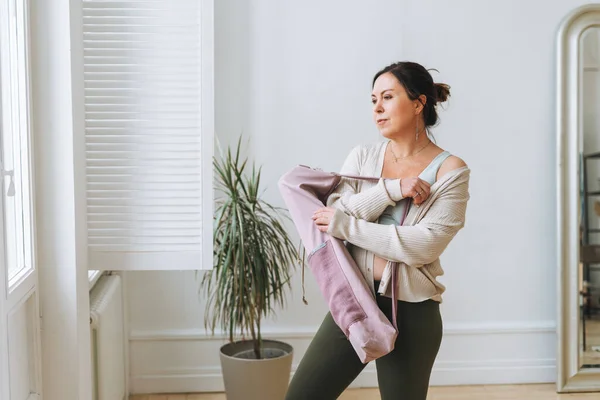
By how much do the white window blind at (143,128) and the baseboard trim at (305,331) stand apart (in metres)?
1.14

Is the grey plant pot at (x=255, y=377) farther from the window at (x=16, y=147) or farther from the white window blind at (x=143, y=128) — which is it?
the window at (x=16, y=147)

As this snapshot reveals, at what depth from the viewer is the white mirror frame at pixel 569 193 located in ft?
11.6

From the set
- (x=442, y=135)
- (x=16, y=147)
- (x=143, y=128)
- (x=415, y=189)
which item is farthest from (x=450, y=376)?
(x=16, y=147)

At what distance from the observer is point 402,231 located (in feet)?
6.60

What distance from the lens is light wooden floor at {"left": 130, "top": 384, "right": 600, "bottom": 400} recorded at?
140 inches

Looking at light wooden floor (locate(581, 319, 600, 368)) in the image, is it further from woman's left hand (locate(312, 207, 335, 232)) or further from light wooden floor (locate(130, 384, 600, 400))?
woman's left hand (locate(312, 207, 335, 232))

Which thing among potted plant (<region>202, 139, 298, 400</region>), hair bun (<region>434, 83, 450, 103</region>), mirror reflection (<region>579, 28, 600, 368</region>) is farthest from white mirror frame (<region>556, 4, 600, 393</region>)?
hair bun (<region>434, 83, 450, 103</region>)

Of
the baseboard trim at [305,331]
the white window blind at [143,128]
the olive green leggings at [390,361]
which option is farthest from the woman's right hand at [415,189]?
the baseboard trim at [305,331]

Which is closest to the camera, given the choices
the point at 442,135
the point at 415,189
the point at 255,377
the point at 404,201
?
the point at 415,189

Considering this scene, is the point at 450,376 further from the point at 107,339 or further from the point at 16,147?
the point at 16,147

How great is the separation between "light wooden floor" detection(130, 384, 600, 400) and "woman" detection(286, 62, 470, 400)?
1531 millimetres

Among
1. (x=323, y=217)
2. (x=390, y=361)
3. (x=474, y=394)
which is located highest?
(x=323, y=217)

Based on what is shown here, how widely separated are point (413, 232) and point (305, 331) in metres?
1.75

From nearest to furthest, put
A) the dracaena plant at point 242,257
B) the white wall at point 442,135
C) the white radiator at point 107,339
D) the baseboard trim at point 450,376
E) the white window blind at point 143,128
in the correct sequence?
the white window blind at point 143,128 → the white radiator at point 107,339 → the dracaena plant at point 242,257 → the white wall at point 442,135 → the baseboard trim at point 450,376
